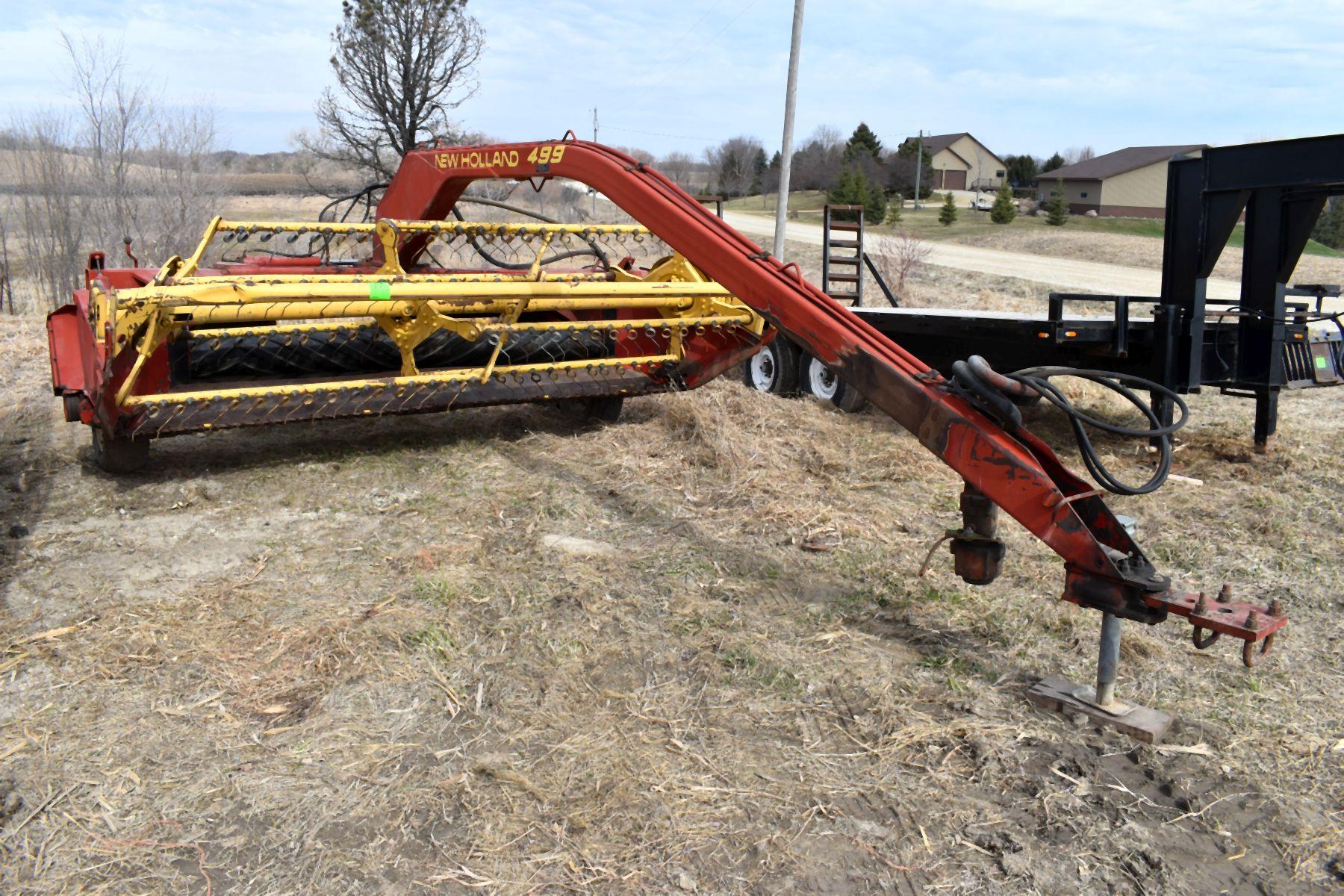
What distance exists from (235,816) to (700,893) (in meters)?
1.35

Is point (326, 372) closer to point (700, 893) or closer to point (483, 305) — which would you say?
point (483, 305)

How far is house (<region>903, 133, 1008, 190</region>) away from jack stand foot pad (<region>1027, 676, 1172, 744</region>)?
203 feet

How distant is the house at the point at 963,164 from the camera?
208ft

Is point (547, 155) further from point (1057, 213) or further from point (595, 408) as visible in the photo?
point (1057, 213)

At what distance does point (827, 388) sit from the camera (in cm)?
894

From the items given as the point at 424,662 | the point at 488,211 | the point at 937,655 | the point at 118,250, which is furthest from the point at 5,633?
the point at 488,211

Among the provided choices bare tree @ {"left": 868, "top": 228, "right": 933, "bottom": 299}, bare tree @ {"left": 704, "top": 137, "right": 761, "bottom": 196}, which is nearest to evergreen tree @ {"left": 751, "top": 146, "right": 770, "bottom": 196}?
bare tree @ {"left": 704, "top": 137, "right": 761, "bottom": 196}

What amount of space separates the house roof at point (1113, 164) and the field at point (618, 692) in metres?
45.9

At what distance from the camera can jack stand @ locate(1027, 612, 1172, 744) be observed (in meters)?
3.39

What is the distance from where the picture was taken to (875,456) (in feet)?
22.6

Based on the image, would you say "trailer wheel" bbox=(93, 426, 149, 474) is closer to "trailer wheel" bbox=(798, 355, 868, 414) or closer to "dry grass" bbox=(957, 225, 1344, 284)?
"trailer wheel" bbox=(798, 355, 868, 414)

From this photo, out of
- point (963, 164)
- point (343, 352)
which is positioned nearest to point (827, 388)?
point (343, 352)

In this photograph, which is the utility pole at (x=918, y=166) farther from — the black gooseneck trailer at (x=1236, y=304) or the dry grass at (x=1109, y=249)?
the black gooseneck trailer at (x=1236, y=304)

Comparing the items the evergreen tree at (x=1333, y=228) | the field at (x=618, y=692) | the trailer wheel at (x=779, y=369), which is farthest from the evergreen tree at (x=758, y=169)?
the field at (x=618, y=692)
